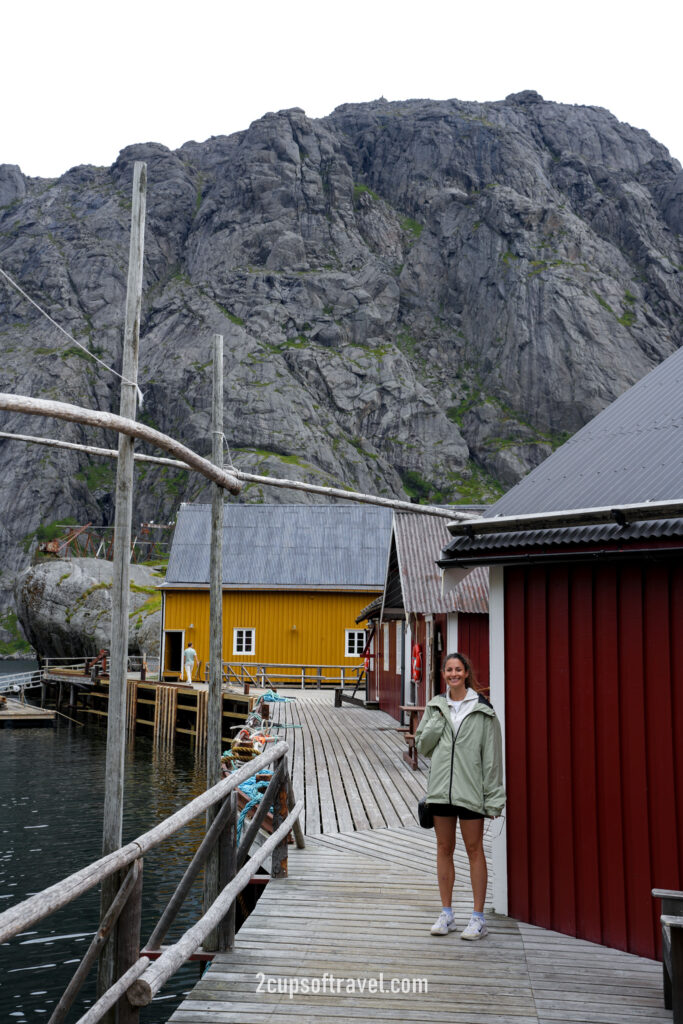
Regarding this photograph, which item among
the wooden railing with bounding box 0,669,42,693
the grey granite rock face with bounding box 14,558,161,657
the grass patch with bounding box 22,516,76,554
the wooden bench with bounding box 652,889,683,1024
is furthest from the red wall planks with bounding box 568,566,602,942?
the grass patch with bounding box 22,516,76,554

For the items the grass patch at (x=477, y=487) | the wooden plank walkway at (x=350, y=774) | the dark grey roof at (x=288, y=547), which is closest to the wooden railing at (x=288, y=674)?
the dark grey roof at (x=288, y=547)

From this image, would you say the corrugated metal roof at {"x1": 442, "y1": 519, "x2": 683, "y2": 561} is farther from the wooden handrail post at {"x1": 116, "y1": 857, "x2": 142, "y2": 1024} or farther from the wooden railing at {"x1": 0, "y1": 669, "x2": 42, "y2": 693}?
the wooden railing at {"x1": 0, "y1": 669, "x2": 42, "y2": 693}

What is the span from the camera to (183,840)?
15.9 metres

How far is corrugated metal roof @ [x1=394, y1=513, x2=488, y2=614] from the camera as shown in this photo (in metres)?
15.8

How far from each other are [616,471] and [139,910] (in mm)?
4535

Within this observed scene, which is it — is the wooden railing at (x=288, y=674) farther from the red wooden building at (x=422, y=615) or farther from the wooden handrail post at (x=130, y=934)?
the wooden handrail post at (x=130, y=934)

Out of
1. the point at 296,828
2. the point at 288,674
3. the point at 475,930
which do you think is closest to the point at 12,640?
the point at 288,674

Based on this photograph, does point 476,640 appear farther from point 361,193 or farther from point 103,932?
point 361,193

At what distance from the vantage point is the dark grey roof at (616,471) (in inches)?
221

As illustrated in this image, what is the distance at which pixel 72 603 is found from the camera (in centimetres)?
4684

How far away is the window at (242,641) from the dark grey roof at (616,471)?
3009 cm

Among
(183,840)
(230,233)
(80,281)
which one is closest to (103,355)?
(80,281)

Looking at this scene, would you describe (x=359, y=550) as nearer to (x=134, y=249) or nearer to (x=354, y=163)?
(x=134, y=249)

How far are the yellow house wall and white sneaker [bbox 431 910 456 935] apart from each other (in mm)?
30287
